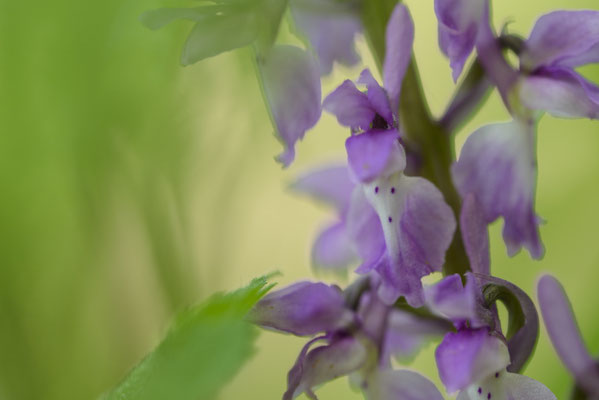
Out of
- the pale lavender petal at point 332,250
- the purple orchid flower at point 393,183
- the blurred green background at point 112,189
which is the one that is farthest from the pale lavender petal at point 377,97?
the pale lavender petal at point 332,250

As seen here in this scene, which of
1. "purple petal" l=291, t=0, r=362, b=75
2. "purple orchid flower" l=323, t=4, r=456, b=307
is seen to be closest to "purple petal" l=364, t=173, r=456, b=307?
"purple orchid flower" l=323, t=4, r=456, b=307

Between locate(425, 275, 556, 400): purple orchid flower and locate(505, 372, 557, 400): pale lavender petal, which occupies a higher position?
locate(425, 275, 556, 400): purple orchid flower

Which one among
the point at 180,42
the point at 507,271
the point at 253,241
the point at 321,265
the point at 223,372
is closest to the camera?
the point at 223,372

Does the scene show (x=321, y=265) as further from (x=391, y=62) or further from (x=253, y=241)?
(x=253, y=241)

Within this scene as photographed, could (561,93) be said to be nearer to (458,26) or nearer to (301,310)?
(458,26)

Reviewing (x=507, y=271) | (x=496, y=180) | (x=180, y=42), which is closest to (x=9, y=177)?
(x=180, y=42)

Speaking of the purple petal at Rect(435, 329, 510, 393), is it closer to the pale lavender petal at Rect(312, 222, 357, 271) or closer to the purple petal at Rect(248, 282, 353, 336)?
the purple petal at Rect(248, 282, 353, 336)
